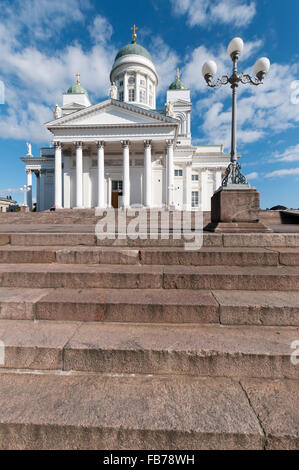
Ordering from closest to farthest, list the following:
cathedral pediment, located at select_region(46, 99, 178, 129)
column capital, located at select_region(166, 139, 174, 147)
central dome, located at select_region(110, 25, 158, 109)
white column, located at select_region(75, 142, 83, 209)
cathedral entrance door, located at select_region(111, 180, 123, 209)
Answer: cathedral pediment, located at select_region(46, 99, 178, 129) → column capital, located at select_region(166, 139, 174, 147) → white column, located at select_region(75, 142, 83, 209) → cathedral entrance door, located at select_region(111, 180, 123, 209) → central dome, located at select_region(110, 25, 158, 109)

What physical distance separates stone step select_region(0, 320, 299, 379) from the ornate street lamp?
414cm

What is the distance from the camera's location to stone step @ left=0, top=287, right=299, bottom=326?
2.37 m

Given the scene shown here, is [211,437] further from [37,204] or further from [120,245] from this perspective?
[37,204]

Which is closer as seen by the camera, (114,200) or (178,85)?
(114,200)

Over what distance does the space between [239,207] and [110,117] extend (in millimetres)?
23981

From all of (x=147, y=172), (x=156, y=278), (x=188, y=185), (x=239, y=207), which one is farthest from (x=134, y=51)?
(x=156, y=278)

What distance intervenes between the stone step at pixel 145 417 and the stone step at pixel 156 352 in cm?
15

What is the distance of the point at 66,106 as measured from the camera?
36.8m

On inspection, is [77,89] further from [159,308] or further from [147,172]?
[159,308]

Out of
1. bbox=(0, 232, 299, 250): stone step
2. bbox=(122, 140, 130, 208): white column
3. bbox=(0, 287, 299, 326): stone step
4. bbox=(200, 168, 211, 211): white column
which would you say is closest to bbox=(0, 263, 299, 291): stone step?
bbox=(0, 287, 299, 326): stone step

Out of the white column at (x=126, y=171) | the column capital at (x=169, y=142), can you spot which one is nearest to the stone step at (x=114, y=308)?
the white column at (x=126, y=171)

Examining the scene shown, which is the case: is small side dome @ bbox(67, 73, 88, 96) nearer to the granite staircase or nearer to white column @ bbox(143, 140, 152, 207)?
white column @ bbox(143, 140, 152, 207)

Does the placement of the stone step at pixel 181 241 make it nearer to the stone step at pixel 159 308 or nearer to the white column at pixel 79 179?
the stone step at pixel 159 308

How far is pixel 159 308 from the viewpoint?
2426 millimetres
